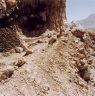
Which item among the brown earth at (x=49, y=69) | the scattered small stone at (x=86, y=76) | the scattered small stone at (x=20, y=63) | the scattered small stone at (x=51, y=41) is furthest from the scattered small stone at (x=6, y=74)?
the scattered small stone at (x=51, y=41)

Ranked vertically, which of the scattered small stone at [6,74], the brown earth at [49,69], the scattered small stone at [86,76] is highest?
the scattered small stone at [6,74]

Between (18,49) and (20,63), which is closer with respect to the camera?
(20,63)

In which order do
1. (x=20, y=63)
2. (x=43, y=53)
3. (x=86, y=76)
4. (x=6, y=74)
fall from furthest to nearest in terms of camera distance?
(x=86, y=76) → (x=43, y=53) → (x=20, y=63) → (x=6, y=74)

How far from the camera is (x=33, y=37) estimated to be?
1855cm

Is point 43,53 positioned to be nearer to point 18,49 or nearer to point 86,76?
point 18,49

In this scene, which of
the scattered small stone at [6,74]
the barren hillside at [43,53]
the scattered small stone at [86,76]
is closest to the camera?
the scattered small stone at [6,74]

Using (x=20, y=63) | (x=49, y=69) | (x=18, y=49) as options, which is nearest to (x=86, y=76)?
(x=49, y=69)

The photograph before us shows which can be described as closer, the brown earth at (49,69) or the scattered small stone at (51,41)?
the brown earth at (49,69)

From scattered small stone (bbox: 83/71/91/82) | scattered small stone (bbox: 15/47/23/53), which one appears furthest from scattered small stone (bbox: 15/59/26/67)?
scattered small stone (bbox: 83/71/91/82)

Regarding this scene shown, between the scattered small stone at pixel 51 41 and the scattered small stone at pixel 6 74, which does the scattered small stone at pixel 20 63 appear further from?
the scattered small stone at pixel 51 41

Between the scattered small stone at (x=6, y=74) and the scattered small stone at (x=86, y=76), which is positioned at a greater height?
the scattered small stone at (x=6, y=74)

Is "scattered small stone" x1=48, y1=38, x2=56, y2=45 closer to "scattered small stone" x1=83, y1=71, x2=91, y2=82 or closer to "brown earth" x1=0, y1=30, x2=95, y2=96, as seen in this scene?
"brown earth" x1=0, y1=30, x2=95, y2=96

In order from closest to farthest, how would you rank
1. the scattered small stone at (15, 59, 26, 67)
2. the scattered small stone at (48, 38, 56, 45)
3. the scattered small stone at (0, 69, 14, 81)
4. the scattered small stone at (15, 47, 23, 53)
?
the scattered small stone at (0, 69, 14, 81) < the scattered small stone at (15, 59, 26, 67) < the scattered small stone at (15, 47, 23, 53) < the scattered small stone at (48, 38, 56, 45)

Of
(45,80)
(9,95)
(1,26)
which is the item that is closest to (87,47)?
(1,26)
